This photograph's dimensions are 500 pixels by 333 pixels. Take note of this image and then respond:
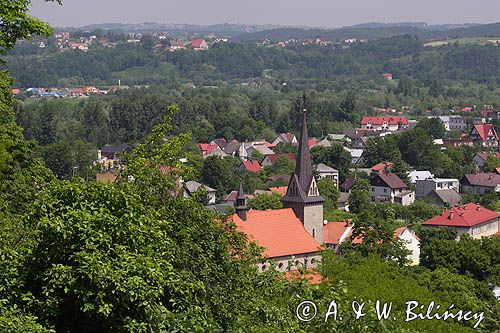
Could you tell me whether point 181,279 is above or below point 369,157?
above

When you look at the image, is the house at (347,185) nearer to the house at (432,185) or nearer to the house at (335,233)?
the house at (432,185)

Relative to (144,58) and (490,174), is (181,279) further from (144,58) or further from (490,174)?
(144,58)

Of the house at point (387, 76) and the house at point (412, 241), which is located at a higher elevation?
the house at point (412, 241)

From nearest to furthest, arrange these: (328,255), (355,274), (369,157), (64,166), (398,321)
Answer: (398,321) < (355,274) < (328,255) < (64,166) < (369,157)

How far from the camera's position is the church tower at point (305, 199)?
103ft

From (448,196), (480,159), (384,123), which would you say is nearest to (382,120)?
(384,123)

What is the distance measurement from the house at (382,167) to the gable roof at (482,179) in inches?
199

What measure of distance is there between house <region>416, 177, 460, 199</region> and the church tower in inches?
1109

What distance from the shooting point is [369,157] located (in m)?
69.6

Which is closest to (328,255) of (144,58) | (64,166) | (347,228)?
(347,228)

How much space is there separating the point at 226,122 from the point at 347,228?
159ft

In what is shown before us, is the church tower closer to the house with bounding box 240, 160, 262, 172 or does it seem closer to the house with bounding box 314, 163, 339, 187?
the house with bounding box 314, 163, 339, 187

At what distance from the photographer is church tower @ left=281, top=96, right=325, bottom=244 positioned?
31.5 meters

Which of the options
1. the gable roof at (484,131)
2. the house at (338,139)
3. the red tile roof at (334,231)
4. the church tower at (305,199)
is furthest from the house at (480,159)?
the church tower at (305,199)
